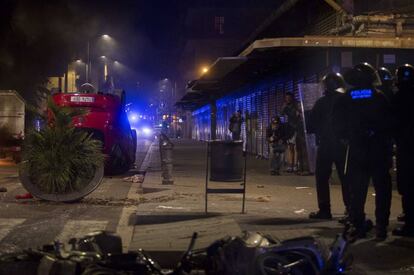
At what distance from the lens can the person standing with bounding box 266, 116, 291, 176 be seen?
50.7ft

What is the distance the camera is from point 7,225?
28.2ft

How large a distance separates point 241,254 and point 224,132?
28.2m

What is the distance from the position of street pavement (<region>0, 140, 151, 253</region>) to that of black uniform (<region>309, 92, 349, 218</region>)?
2738mm

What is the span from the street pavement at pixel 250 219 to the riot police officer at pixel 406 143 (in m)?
0.31

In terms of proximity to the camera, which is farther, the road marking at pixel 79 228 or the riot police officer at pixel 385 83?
the road marking at pixel 79 228

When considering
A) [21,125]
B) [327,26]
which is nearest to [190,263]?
[327,26]

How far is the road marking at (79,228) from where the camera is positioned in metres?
7.96

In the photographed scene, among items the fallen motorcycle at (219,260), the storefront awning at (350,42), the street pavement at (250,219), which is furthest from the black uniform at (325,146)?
the storefront awning at (350,42)

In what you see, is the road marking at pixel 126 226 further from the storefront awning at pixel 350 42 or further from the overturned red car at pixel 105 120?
the storefront awning at pixel 350 42

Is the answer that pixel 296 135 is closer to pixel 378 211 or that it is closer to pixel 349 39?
pixel 349 39

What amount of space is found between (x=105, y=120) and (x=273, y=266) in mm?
11189

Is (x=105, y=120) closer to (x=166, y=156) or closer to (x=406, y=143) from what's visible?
(x=166, y=156)

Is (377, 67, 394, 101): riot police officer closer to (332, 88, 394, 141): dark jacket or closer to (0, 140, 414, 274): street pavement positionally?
(332, 88, 394, 141): dark jacket

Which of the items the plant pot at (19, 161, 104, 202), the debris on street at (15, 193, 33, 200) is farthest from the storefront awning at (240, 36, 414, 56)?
the debris on street at (15, 193, 33, 200)
